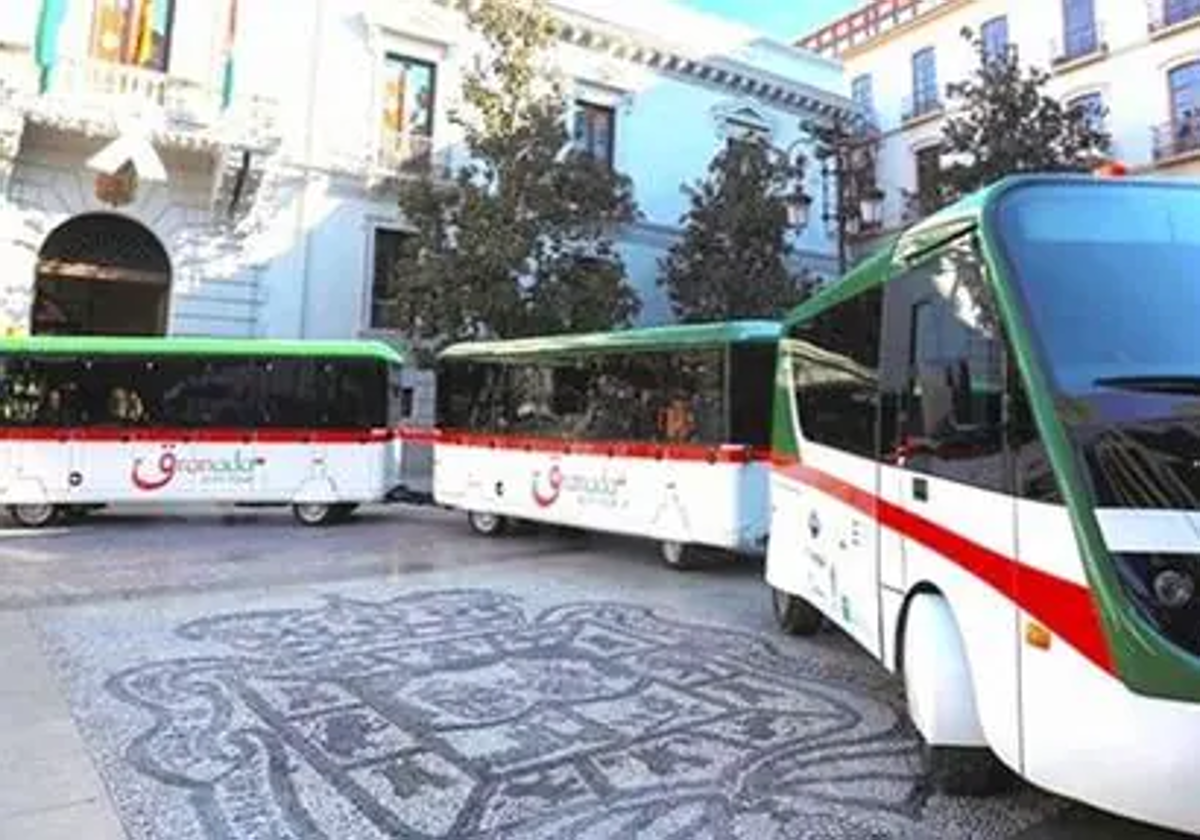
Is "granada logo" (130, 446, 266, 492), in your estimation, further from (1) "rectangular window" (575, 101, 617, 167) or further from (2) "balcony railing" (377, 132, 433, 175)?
(1) "rectangular window" (575, 101, 617, 167)

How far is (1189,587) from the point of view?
10.5 ft

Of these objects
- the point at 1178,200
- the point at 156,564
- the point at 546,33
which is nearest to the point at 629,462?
the point at 156,564

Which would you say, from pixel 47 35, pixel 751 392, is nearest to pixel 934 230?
pixel 751 392

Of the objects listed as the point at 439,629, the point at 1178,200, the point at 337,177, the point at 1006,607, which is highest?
the point at 337,177

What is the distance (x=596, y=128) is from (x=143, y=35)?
35.5ft

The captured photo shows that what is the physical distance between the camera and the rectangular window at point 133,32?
19.0 meters

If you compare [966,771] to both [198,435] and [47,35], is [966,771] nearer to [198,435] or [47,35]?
[198,435]

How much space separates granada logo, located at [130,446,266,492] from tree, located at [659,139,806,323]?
38.7 feet

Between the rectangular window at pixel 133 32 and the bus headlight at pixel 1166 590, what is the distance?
20.3m

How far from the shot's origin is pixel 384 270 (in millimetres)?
22203

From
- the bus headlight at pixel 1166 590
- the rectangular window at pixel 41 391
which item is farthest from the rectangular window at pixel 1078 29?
the bus headlight at pixel 1166 590

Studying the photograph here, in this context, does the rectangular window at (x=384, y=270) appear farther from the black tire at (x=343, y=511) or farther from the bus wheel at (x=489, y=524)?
the bus wheel at (x=489, y=524)

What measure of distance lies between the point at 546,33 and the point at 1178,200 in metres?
18.0

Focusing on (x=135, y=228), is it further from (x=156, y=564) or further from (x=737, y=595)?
(x=737, y=595)
